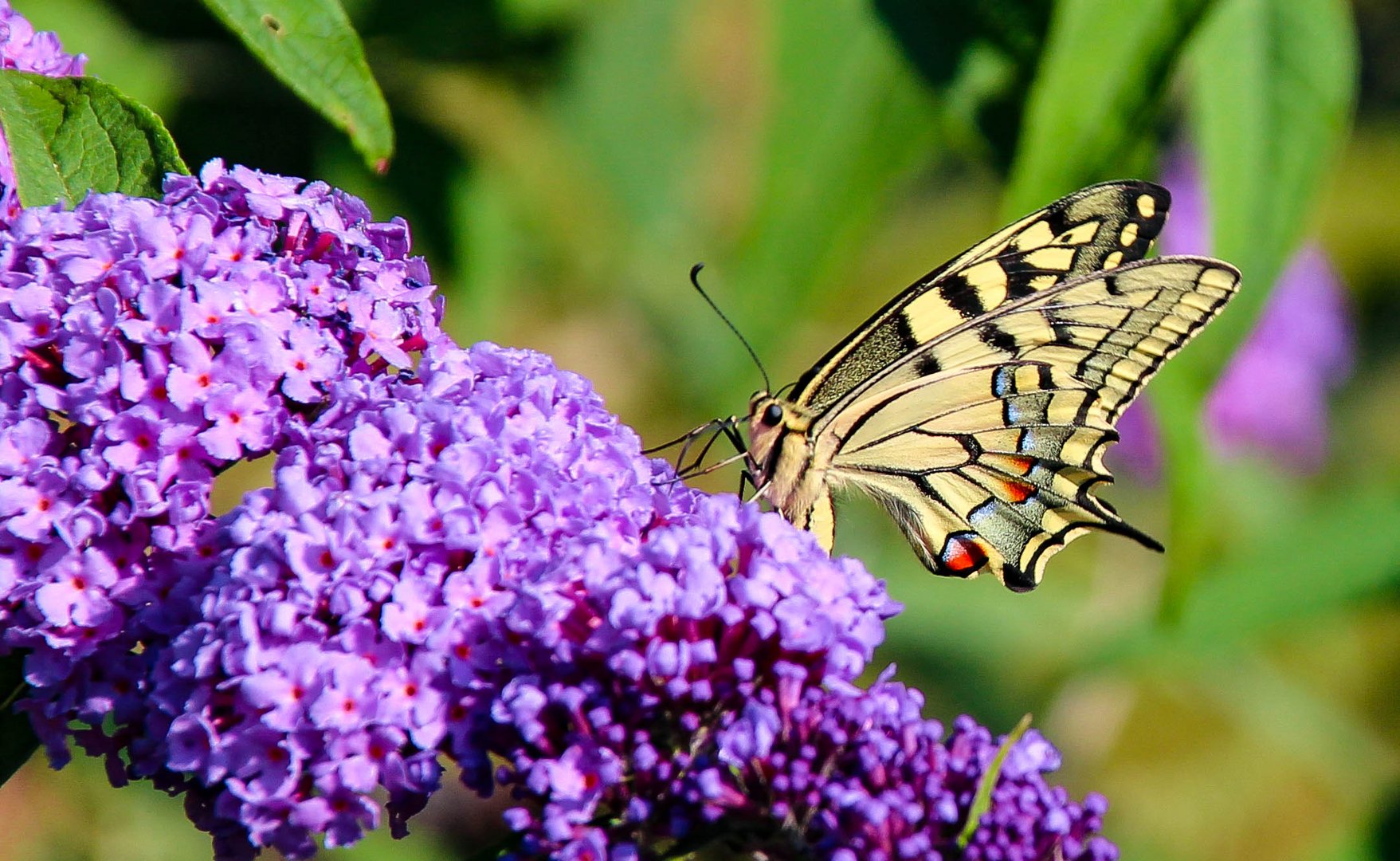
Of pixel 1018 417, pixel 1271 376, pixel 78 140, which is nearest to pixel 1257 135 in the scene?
pixel 1018 417

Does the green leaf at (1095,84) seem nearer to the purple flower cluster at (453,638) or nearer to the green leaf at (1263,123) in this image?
the green leaf at (1263,123)

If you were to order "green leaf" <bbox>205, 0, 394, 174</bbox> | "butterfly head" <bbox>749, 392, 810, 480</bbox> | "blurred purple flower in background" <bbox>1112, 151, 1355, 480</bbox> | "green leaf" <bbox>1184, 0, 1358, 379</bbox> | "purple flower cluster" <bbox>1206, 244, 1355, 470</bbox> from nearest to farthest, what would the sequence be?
"green leaf" <bbox>205, 0, 394, 174</bbox> → "green leaf" <bbox>1184, 0, 1358, 379</bbox> → "butterfly head" <bbox>749, 392, 810, 480</bbox> → "blurred purple flower in background" <bbox>1112, 151, 1355, 480</bbox> → "purple flower cluster" <bbox>1206, 244, 1355, 470</bbox>

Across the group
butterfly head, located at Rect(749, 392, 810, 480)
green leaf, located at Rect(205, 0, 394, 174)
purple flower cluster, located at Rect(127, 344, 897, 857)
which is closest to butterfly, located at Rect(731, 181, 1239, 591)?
butterfly head, located at Rect(749, 392, 810, 480)

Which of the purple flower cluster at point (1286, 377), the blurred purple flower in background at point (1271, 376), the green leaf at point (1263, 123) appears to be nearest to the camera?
the green leaf at point (1263, 123)

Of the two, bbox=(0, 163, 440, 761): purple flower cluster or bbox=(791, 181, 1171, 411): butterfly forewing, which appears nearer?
bbox=(0, 163, 440, 761): purple flower cluster

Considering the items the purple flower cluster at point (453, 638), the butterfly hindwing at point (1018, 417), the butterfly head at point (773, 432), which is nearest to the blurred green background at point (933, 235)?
the butterfly hindwing at point (1018, 417)

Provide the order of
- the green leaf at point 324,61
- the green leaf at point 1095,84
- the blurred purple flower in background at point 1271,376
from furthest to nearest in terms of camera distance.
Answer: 1. the blurred purple flower in background at point 1271,376
2. the green leaf at point 1095,84
3. the green leaf at point 324,61

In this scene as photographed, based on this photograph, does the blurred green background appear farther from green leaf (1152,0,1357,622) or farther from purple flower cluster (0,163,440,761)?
purple flower cluster (0,163,440,761)
